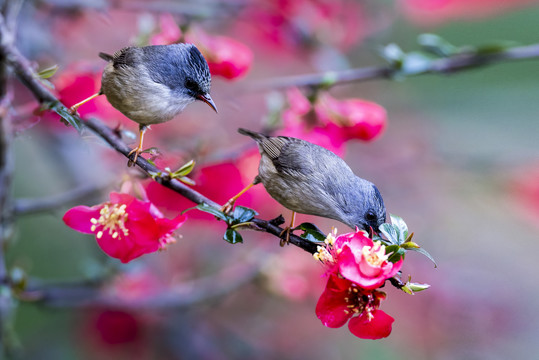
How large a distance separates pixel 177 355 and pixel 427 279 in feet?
2.59

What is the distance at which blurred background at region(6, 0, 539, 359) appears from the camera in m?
0.83

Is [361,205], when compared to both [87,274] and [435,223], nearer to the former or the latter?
[87,274]

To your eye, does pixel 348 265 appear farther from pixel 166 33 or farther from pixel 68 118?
pixel 166 33

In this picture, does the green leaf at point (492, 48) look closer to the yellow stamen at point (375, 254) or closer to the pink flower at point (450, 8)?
the yellow stamen at point (375, 254)

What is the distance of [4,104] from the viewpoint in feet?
1.98

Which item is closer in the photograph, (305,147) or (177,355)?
(305,147)

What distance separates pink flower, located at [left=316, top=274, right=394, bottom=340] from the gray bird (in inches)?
1.8

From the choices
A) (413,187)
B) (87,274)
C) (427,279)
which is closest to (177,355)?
(87,274)

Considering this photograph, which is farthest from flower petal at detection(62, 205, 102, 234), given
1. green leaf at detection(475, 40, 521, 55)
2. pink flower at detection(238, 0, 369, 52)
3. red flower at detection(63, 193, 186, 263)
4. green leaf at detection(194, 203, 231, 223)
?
pink flower at detection(238, 0, 369, 52)

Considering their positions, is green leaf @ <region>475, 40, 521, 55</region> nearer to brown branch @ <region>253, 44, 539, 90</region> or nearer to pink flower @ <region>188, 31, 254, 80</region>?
brown branch @ <region>253, 44, 539, 90</region>

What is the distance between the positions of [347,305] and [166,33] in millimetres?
516

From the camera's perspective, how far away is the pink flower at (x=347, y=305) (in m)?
0.38

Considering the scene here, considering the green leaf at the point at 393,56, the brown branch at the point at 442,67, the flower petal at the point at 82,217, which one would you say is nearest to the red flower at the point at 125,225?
the flower petal at the point at 82,217

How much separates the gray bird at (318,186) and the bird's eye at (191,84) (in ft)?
0.37
